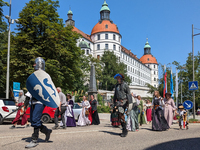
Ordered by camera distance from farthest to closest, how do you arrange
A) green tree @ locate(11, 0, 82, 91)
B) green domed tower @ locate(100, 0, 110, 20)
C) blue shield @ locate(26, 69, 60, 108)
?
green domed tower @ locate(100, 0, 110, 20)
green tree @ locate(11, 0, 82, 91)
blue shield @ locate(26, 69, 60, 108)

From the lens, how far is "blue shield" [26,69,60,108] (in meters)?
5.68

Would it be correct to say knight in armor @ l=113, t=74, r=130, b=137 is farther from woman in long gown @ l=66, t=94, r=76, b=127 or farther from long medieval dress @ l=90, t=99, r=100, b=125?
long medieval dress @ l=90, t=99, r=100, b=125

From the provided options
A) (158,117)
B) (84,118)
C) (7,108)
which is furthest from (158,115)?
(7,108)

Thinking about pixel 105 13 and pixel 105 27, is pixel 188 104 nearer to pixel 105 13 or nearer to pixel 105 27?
pixel 105 27

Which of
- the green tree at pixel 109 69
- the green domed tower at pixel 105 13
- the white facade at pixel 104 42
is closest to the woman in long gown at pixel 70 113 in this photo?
the green tree at pixel 109 69

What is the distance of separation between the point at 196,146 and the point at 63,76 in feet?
67.7

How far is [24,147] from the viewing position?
5.51 m

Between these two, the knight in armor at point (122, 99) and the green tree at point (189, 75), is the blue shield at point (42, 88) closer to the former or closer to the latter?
the knight in armor at point (122, 99)

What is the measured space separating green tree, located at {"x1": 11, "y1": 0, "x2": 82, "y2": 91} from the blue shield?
682 inches

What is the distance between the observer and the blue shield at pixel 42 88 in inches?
223

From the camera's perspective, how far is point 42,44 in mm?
23906

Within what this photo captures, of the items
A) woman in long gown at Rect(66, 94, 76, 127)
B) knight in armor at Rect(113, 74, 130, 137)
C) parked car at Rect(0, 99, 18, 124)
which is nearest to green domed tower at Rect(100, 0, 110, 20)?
parked car at Rect(0, 99, 18, 124)

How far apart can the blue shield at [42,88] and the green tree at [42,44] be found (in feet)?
56.9

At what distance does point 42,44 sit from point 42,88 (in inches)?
752
